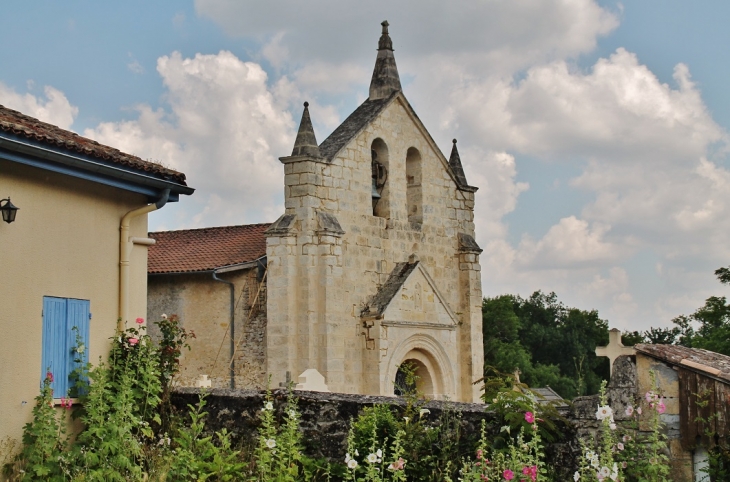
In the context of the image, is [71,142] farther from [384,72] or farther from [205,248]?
[384,72]

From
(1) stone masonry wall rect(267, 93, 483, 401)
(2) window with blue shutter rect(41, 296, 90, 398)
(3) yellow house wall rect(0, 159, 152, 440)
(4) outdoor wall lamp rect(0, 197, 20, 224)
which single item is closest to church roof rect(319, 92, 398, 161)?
(1) stone masonry wall rect(267, 93, 483, 401)

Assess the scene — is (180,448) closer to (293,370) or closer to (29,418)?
(29,418)

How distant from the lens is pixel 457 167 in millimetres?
26391

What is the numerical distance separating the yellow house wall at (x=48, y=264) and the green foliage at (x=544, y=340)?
145 ft

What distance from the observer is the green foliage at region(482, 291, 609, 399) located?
58.5 metres

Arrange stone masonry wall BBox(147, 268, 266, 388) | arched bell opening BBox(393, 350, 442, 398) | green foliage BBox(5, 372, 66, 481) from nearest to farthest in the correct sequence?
green foliage BBox(5, 372, 66, 481)
stone masonry wall BBox(147, 268, 266, 388)
arched bell opening BBox(393, 350, 442, 398)

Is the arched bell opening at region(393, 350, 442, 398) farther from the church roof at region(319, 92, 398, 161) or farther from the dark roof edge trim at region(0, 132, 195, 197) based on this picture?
the dark roof edge trim at region(0, 132, 195, 197)

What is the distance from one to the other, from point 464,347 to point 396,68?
6.91 m

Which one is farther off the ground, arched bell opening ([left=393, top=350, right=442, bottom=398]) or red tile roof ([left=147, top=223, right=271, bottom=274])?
red tile roof ([left=147, top=223, right=271, bottom=274])

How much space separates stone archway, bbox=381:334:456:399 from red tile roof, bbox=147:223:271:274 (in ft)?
13.2

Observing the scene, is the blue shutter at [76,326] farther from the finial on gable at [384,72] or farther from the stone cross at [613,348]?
the finial on gable at [384,72]

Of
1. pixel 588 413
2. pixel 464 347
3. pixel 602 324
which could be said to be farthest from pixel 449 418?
pixel 602 324

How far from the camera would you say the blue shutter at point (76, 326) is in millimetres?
11398

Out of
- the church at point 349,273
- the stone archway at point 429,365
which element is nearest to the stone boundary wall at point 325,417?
the church at point 349,273
